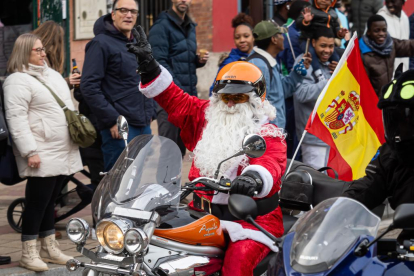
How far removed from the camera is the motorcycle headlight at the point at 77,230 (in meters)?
3.91

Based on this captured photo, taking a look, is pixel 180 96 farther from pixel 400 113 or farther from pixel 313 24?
pixel 313 24

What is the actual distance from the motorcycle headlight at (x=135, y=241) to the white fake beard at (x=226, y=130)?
104 centimetres

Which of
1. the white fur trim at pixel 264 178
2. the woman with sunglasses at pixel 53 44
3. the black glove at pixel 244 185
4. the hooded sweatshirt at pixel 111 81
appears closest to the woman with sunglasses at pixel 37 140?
the hooded sweatshirt at pixel 111 81

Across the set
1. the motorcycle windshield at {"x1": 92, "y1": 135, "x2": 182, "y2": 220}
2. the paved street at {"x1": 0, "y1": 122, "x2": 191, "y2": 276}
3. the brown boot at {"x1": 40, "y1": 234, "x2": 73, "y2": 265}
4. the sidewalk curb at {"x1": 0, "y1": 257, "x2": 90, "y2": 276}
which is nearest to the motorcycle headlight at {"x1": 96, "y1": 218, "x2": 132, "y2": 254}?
the motorcycle windshield at {"x1": 92, "y1": 135, "x2": 182, "y2": 220}

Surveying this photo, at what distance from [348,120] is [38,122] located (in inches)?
94.2

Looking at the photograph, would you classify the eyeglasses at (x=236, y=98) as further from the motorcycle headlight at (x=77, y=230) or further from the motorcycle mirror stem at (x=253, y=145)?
the motorcycle headlight at (x=77, y=230)

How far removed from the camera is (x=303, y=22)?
8.55m

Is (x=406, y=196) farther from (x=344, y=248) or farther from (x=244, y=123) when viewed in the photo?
(x=244, y=123)

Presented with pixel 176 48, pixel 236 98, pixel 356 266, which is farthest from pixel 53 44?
pixel 356 266

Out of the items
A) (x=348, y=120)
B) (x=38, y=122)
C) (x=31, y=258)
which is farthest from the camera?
(x=348, y=120)

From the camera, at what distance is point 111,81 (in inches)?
276

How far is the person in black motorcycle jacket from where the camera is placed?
3.55 meters

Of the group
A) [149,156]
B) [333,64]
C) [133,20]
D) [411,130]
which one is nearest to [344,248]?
[411,130]

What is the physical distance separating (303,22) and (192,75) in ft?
4.14
